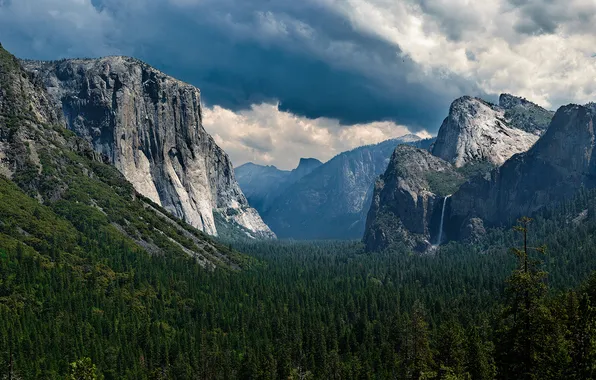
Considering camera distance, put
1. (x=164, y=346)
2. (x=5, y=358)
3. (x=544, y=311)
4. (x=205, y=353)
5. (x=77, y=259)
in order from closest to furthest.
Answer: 1. (x=544, y=311)
2. (x=5, y=358)
3. (x=205, y=353)
4. (x=164, y=346)
5. (x=77, y=259)

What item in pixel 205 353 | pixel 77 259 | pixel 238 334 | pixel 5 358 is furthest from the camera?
pixel 77 259

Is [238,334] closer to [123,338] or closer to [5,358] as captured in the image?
[123,338]

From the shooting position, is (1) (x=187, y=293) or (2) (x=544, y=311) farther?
(1) (x=187, y=293)

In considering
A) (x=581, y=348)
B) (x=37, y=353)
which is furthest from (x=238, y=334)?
(x=581, y=348)

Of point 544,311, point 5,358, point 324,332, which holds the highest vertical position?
point 544,311

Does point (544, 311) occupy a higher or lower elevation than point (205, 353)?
higher

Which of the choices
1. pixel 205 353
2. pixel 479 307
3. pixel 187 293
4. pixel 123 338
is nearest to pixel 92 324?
pixel 123 338

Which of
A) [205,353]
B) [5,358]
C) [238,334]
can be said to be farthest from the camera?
[238,334]

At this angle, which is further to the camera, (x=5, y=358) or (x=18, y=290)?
(x=18, y=290)

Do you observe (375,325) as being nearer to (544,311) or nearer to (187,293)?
(187,293)
